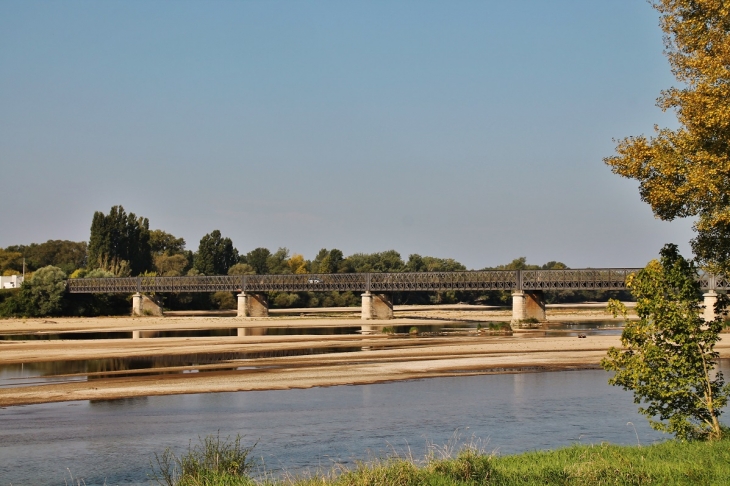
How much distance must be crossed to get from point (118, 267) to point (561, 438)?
491 feet

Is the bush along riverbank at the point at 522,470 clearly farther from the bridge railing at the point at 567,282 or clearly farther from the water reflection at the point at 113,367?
the bridge railing at the point at 567,282

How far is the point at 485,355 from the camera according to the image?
5100 cm

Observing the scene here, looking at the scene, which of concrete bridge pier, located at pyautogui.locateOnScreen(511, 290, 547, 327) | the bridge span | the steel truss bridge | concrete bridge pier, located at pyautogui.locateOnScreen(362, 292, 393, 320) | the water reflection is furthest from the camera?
concrete bridge pier, located at pyautogui.locateOnScreen(362, 292, 393, 320)

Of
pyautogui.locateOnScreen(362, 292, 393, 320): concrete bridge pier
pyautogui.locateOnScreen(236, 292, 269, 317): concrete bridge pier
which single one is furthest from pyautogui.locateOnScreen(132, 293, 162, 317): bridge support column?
pyautogui.locateOnScreen(362, 292, 393, 320): concrete bridge pier

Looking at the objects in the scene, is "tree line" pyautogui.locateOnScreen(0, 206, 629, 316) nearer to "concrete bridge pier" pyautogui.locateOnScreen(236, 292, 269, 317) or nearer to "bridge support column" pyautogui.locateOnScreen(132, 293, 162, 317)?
"bridge support column" pyautogui.locateOnScreen(132, 293, 162, 317)

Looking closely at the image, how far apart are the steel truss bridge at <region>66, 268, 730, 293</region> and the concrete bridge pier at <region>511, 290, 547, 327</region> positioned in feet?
3.14

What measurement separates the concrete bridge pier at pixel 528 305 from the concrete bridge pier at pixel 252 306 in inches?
1705

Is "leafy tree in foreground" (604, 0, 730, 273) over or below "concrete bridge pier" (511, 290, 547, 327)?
over

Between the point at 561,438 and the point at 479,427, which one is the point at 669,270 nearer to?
the point at 561,438

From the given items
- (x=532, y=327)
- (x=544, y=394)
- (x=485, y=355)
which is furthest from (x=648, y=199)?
(x=532, y=327)

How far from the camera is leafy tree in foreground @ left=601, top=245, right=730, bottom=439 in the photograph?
18.3 meters

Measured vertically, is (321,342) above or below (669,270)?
below

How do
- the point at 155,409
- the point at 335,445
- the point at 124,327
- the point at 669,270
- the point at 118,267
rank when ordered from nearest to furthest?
the point at 669,270
the point at 335,445
the point at 155,409
the point at 124,327
the point at 118,267

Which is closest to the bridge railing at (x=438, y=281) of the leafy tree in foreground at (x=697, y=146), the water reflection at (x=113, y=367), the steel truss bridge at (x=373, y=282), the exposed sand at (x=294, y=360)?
the steel truss bridge at (x=373, y=282)
